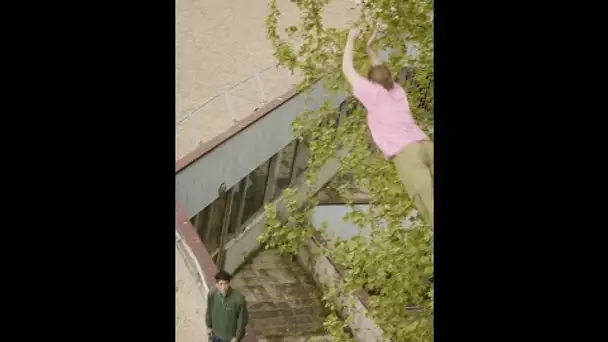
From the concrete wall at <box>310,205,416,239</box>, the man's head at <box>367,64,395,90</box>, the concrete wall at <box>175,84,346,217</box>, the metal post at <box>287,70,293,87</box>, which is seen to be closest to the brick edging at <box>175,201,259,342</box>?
the concrete wall at <box>175,84,346,217</box>

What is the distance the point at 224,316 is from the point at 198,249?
0.96 ft

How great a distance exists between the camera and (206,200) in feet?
9.64

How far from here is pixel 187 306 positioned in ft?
9.16

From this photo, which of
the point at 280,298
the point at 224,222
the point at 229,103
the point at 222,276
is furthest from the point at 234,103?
the point at 280,298

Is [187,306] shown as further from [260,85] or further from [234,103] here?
[260,85]

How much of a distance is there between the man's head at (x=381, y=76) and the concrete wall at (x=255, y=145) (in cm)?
15

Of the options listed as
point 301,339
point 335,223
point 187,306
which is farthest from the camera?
point 335,223

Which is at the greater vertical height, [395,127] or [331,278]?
[395,127]

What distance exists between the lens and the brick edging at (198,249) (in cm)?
282

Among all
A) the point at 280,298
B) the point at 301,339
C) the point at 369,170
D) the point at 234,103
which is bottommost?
the point at 301,339
